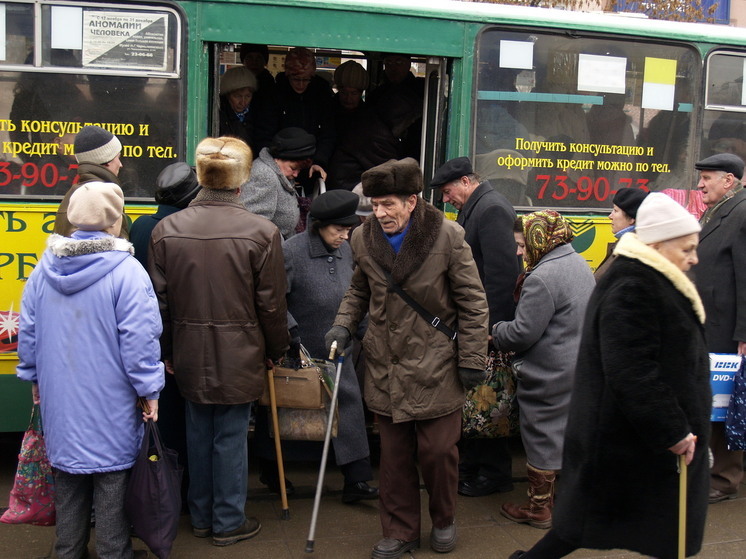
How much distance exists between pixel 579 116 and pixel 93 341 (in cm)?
345

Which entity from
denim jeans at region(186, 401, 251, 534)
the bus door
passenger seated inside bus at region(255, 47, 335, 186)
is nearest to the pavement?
denim jeans at region(186, 401, 251, 534)

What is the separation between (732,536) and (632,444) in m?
2.04

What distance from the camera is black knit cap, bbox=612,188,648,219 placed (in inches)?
196

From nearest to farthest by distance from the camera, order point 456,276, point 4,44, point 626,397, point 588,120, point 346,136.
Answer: point 626,397
point 456,276
point 4,44
point 588,120
point 346,136

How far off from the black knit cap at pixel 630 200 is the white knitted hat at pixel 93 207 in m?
2.83

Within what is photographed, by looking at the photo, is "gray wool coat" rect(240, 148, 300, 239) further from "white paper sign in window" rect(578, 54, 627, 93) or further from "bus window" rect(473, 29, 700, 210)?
"white paper sign in window" rect(578, 54, 627, 93)

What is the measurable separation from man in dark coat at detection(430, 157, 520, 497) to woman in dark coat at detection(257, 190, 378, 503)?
0.66 meters

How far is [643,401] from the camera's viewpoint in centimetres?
305

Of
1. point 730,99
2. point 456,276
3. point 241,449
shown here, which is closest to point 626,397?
point 456,276

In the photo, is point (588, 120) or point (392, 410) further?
point (588, 120)

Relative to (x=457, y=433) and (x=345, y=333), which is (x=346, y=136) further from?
(x=457, y=433)

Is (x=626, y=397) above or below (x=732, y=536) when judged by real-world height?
above

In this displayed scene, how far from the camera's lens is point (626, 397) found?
10.1 feet

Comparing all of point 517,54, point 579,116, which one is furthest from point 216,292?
point 579,116
